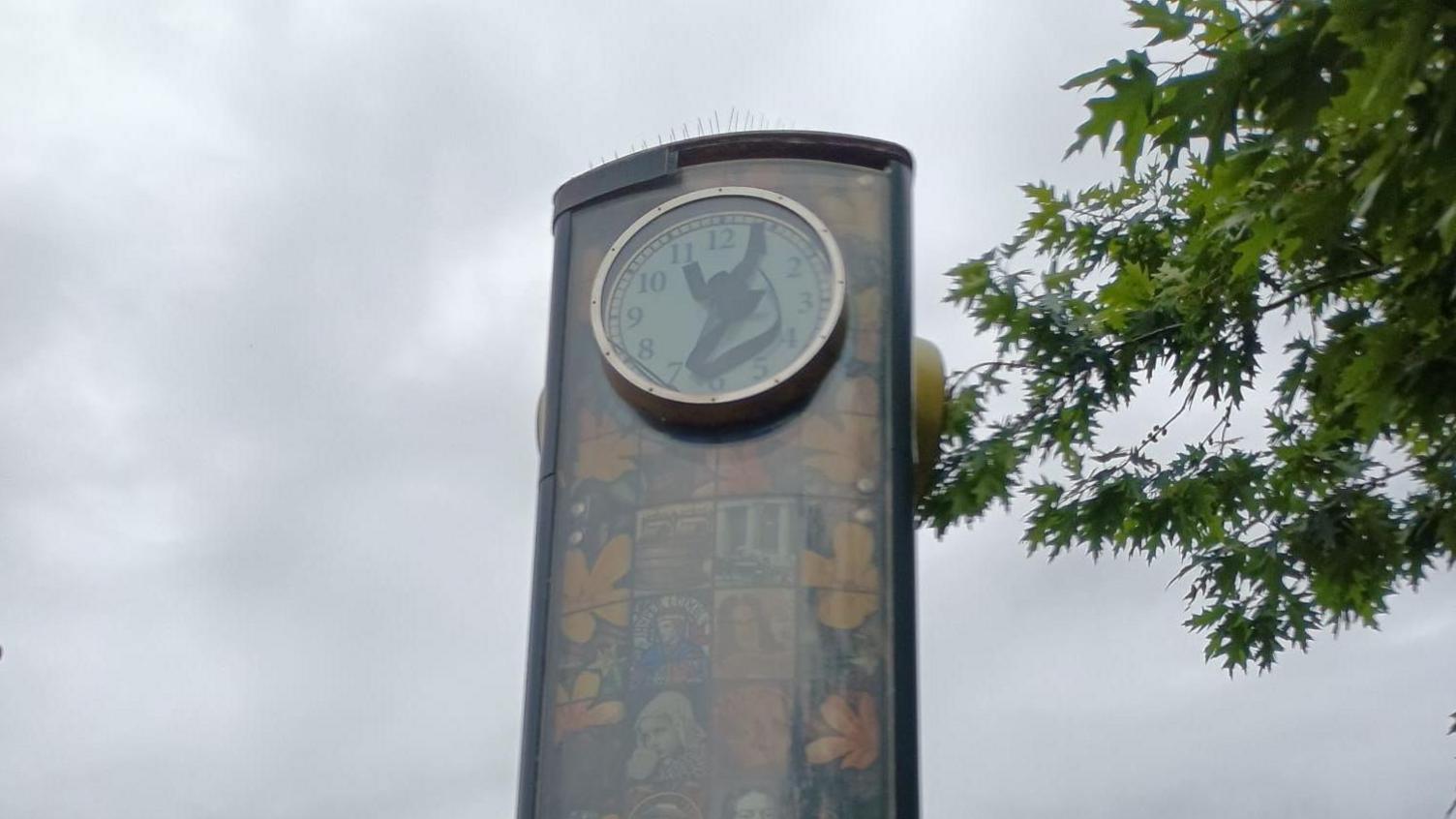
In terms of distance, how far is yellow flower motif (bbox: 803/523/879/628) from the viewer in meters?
13.3

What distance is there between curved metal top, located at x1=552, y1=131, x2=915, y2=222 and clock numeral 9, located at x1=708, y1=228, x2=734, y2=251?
0.61 meters

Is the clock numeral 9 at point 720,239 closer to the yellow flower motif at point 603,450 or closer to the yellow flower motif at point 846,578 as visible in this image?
the yellow flower motif at point 603,450

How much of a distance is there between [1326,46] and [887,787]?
6.55 meters

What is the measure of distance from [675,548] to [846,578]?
120cm

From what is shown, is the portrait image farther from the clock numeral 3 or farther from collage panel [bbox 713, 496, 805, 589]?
the clock numeral 3

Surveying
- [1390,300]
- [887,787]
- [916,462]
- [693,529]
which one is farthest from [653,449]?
[1390,300]

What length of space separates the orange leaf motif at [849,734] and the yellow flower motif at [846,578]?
21.4 inches

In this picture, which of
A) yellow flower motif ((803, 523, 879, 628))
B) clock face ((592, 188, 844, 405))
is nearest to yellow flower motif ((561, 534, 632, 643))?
clock face ((592, 188, 844, 405))

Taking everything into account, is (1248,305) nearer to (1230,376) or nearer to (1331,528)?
(1230,376)

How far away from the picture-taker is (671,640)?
1339cm

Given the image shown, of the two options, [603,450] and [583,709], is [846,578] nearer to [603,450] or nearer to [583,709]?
[583,709]

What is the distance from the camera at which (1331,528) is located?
41.7 feet

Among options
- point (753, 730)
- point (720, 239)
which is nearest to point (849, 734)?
point (753, 730)

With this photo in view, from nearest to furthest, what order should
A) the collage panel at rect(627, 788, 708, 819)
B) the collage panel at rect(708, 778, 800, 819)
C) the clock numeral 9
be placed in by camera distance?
the collage panel at rect(708, 778, 800, 819) → the collage panel at rect(627, 788, 708, 819) → the clock numeral 9
